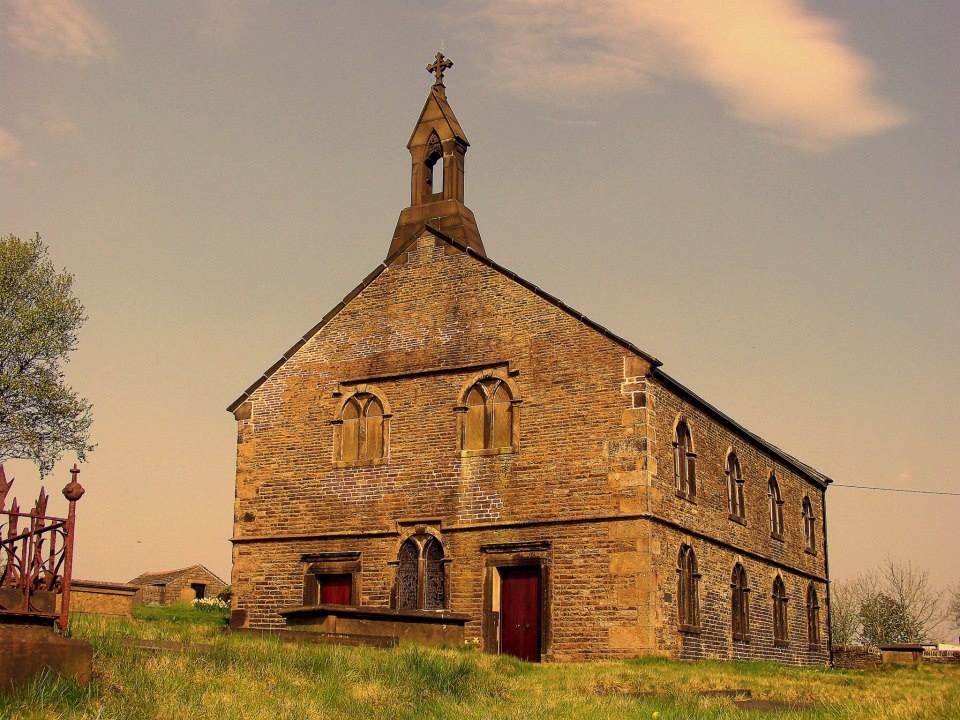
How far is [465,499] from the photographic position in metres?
25.1

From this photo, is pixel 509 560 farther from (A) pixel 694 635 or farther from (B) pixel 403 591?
(A) pixel 694 635

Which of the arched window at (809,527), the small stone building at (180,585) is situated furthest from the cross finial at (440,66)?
the small stone building at (180,585)

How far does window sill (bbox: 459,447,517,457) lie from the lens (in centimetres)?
2477

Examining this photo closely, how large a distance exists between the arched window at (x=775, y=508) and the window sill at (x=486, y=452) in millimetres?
11131

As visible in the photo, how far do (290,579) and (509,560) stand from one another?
5.98 metres

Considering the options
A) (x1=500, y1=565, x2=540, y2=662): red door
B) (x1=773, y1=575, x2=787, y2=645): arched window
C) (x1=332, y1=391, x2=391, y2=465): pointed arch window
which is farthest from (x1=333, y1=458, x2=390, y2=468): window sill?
(x1=773, y1=575, x2=787, y2=645): arched window

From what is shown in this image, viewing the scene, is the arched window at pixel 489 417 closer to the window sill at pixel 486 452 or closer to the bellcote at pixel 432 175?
A: the window sill at pixel 486 452

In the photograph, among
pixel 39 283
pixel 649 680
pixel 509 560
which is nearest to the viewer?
pixel 649 680

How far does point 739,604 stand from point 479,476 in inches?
339

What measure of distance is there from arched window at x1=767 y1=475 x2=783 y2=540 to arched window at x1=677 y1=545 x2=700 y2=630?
7630 millimetres

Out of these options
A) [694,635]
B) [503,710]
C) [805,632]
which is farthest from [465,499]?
[805,632]

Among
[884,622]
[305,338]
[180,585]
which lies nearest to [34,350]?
[305,338]

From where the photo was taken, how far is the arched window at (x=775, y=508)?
32.7m

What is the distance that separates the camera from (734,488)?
29.7 m
